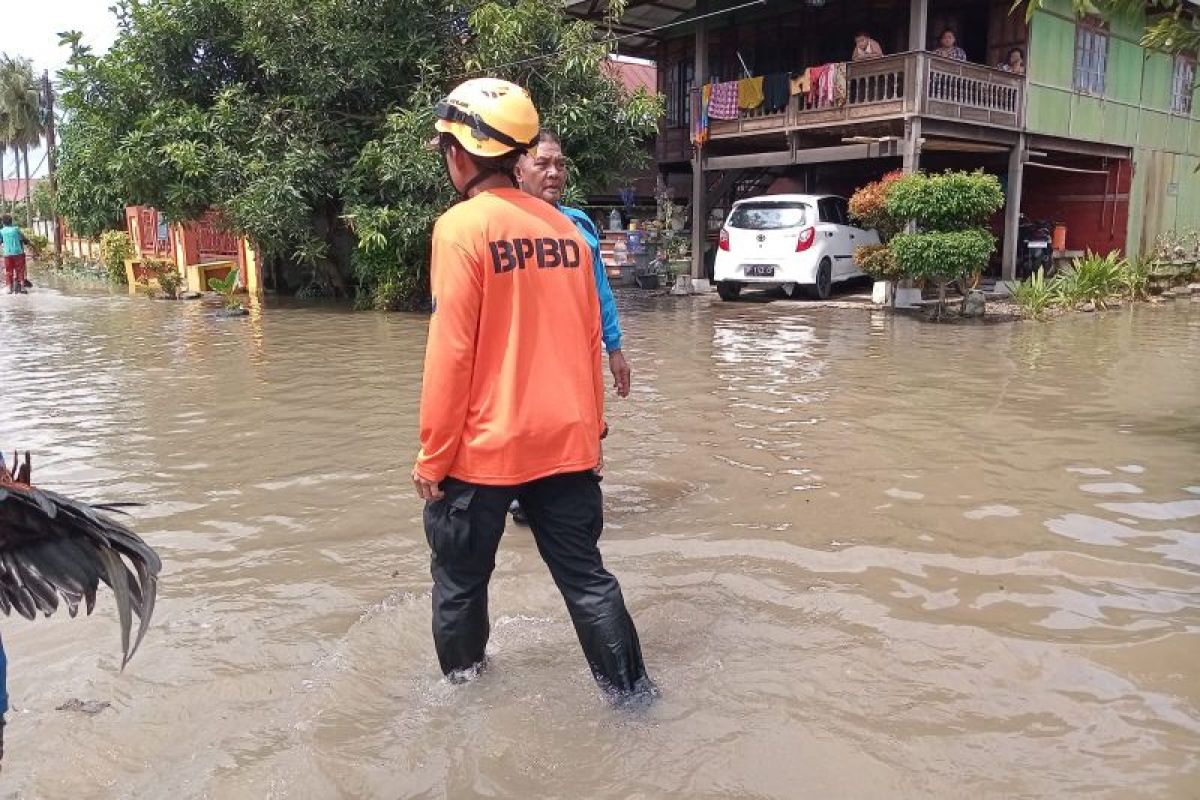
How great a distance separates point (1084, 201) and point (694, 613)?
752 inches

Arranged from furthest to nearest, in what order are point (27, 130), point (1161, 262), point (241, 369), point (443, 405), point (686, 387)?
point (27, 130)
point (1161, 262)
point (241, 369)
point (686, 387)
point (443, 405)

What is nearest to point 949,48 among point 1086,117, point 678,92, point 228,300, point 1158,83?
point 1086,117

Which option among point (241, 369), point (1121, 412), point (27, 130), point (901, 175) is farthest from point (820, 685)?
point (27, 130)

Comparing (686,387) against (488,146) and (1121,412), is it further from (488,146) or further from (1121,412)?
(488,146)

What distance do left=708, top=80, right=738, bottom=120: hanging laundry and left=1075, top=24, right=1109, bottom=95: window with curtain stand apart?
6.26 metres

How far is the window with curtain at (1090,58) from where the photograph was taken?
56.9 feet

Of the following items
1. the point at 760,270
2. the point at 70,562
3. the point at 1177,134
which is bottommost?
the point at 70,562

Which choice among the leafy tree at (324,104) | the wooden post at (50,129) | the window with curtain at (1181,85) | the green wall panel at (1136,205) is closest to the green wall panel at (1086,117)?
the green wall panel at (1136,205)

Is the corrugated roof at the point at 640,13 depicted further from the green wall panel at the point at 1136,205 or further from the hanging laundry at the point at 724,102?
the green wall panel at the point at 1136,205

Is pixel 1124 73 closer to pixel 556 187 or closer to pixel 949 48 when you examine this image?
pixel 949 48

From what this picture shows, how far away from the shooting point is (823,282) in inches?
583

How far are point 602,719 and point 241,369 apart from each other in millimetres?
7180

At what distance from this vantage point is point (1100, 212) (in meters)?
19.3

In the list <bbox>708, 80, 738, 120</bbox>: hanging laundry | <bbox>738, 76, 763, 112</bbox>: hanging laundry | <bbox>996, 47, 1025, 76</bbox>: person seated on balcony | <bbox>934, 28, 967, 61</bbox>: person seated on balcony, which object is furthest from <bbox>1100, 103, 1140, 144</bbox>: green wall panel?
<bbox>708, 80, 738, 120</bbox>: hanging laundry
